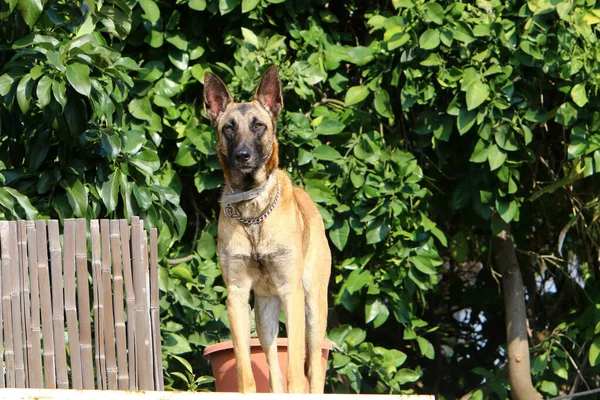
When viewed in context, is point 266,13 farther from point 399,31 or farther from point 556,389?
point 556,389

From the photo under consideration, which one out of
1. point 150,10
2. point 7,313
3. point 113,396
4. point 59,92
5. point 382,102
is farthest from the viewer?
point 382,102

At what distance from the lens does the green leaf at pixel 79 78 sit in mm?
4988

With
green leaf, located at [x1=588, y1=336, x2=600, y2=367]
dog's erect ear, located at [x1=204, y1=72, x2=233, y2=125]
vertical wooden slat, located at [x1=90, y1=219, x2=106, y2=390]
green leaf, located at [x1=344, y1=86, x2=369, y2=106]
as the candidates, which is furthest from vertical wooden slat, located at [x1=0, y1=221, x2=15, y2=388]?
green leaf, located at [x1=588, y1=336, x2=600, y2=367]

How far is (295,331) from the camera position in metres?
→ 4.96

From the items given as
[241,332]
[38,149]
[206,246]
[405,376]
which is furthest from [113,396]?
[405,376]

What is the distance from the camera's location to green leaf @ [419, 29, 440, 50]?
6.18m

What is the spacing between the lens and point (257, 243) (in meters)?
4.95

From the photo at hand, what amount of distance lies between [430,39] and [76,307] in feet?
9.49

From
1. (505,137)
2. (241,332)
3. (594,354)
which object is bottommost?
(594,354)

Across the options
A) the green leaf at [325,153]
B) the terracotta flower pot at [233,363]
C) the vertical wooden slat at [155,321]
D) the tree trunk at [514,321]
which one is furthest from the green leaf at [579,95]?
the vertical wooden slat at [155,321]

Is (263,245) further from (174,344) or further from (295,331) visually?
(174,344)

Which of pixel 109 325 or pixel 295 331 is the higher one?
pixel 109 325

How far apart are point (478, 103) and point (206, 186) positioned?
1819 mm

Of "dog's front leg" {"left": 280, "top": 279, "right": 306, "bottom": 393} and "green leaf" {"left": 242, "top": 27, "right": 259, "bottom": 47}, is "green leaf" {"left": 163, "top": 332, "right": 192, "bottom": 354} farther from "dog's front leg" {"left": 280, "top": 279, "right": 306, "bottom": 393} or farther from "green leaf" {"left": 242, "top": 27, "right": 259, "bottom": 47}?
"green leaf" {"left": 242, "top": 27, "right": 259, "bottom": 47}
